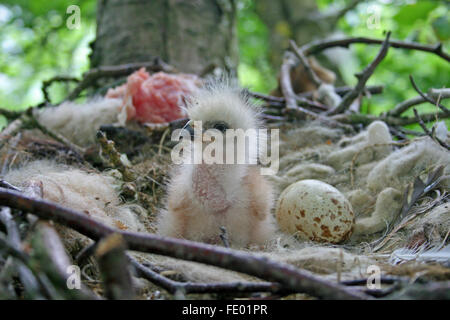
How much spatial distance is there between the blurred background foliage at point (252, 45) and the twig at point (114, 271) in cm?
293

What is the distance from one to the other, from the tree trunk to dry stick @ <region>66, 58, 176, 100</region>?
0.27 meters

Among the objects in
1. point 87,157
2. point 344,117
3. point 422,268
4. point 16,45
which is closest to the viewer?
point 422,268

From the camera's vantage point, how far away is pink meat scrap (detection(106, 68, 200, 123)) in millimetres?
2320

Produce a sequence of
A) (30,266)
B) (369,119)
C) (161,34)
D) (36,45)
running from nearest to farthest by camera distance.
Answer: (30,266) < (369,119) < (161,34) < (36,45)

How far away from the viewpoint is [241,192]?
162 centimetres

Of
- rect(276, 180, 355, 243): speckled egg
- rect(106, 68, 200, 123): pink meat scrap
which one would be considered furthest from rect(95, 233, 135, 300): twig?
rect(106, 68, 200, 123): pink meat scrap

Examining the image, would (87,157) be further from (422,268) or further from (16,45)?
(16,45)

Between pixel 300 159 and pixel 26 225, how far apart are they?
1.48 meters

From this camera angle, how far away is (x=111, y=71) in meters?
2.78

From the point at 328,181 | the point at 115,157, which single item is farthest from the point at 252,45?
the point at 115,157

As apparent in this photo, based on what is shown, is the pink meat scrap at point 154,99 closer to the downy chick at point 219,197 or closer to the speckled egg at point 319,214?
the downy chick at point 219,197

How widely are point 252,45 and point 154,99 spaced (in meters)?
4.41

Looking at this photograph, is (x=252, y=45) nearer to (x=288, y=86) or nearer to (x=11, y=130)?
(x=288, y=86)
